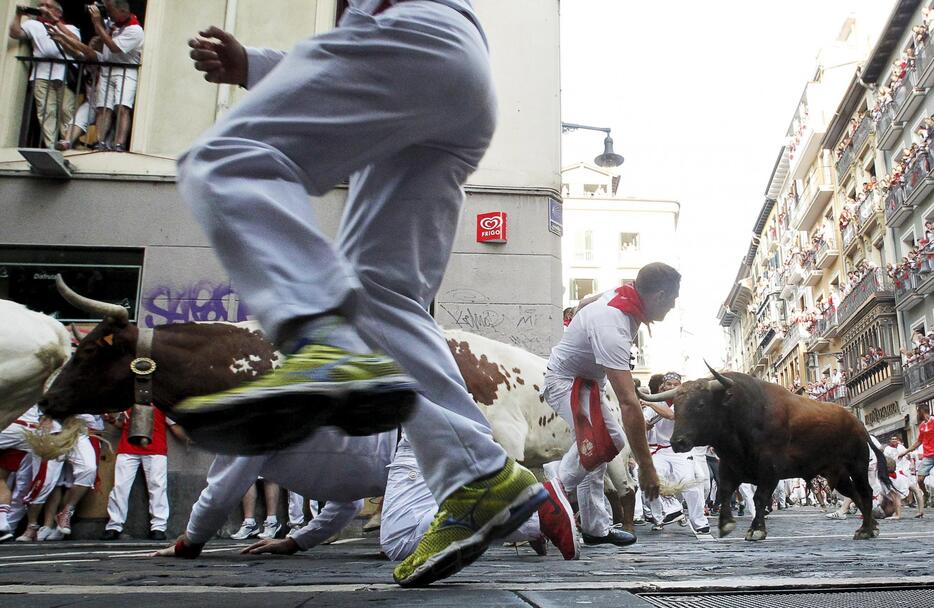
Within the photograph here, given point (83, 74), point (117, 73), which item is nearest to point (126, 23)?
point (117, 73)

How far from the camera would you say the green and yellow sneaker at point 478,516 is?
2.02 meters

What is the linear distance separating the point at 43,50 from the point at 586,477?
9.55 meters

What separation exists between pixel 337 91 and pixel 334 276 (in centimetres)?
41

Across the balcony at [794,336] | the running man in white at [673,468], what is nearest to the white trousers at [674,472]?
the running man in white at [673,468]

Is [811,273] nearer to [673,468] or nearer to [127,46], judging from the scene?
[673,468]

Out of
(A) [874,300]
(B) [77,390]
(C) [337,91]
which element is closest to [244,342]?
(B) [77,390]

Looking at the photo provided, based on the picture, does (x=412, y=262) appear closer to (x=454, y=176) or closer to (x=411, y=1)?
(x=454, y=176)

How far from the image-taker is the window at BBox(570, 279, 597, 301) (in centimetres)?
5959

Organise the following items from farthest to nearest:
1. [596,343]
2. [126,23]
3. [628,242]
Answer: [628,242] → [126,23] → [596,343]

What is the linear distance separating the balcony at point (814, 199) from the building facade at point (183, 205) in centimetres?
4576

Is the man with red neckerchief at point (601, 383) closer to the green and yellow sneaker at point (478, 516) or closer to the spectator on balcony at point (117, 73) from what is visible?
the green and yellow sneaker at point (478, 516)

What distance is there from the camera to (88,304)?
3.32m

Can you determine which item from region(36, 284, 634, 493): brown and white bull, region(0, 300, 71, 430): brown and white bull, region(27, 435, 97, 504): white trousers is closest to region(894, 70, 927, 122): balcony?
region(27, 435, 97, 504): white trousers

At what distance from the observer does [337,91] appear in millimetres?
1779
